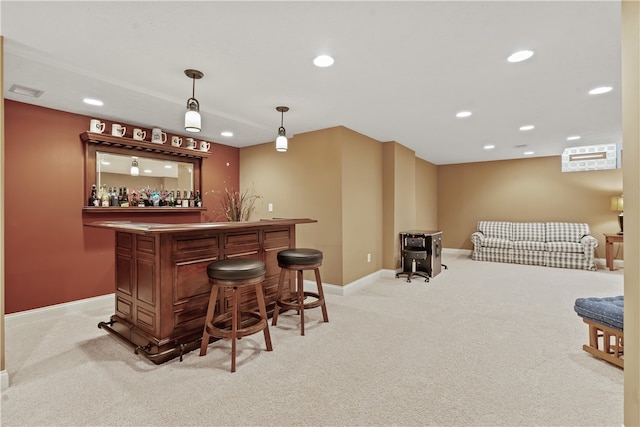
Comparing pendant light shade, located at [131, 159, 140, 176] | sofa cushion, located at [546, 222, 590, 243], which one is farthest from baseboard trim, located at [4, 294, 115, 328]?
sofa cushion, located at [546, 222, 590, 243]

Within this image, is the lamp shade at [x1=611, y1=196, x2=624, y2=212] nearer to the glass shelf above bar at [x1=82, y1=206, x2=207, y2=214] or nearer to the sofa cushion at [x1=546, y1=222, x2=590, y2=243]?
the sofa cushion at [x1=546, y1=222, x2=590, y2=243]

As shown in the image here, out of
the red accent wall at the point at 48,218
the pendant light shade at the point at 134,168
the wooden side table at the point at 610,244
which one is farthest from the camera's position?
the wooden side table at the point at 610,244

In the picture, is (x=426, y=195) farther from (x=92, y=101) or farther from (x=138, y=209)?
(x=92, y=101)

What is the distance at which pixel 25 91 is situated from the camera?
282 cm

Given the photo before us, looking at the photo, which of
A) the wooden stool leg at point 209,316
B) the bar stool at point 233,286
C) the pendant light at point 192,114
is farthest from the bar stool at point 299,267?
the pendant light at point 192,114

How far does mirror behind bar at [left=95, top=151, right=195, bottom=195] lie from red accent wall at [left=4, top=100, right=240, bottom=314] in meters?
0.23

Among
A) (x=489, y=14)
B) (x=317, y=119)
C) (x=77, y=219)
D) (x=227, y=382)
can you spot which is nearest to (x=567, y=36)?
(x=489, y=14)

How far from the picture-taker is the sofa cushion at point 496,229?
22.9 feet

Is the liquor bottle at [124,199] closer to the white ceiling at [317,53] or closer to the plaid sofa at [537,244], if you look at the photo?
the white ceiling at [317,53]

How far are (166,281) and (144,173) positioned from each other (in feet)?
7.62

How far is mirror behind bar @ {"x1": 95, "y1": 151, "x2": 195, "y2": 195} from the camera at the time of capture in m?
3.69

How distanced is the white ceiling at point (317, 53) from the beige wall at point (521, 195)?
3.24 metres

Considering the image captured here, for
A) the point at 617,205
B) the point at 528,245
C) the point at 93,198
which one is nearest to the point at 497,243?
the point at 528,245

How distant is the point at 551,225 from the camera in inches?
257
